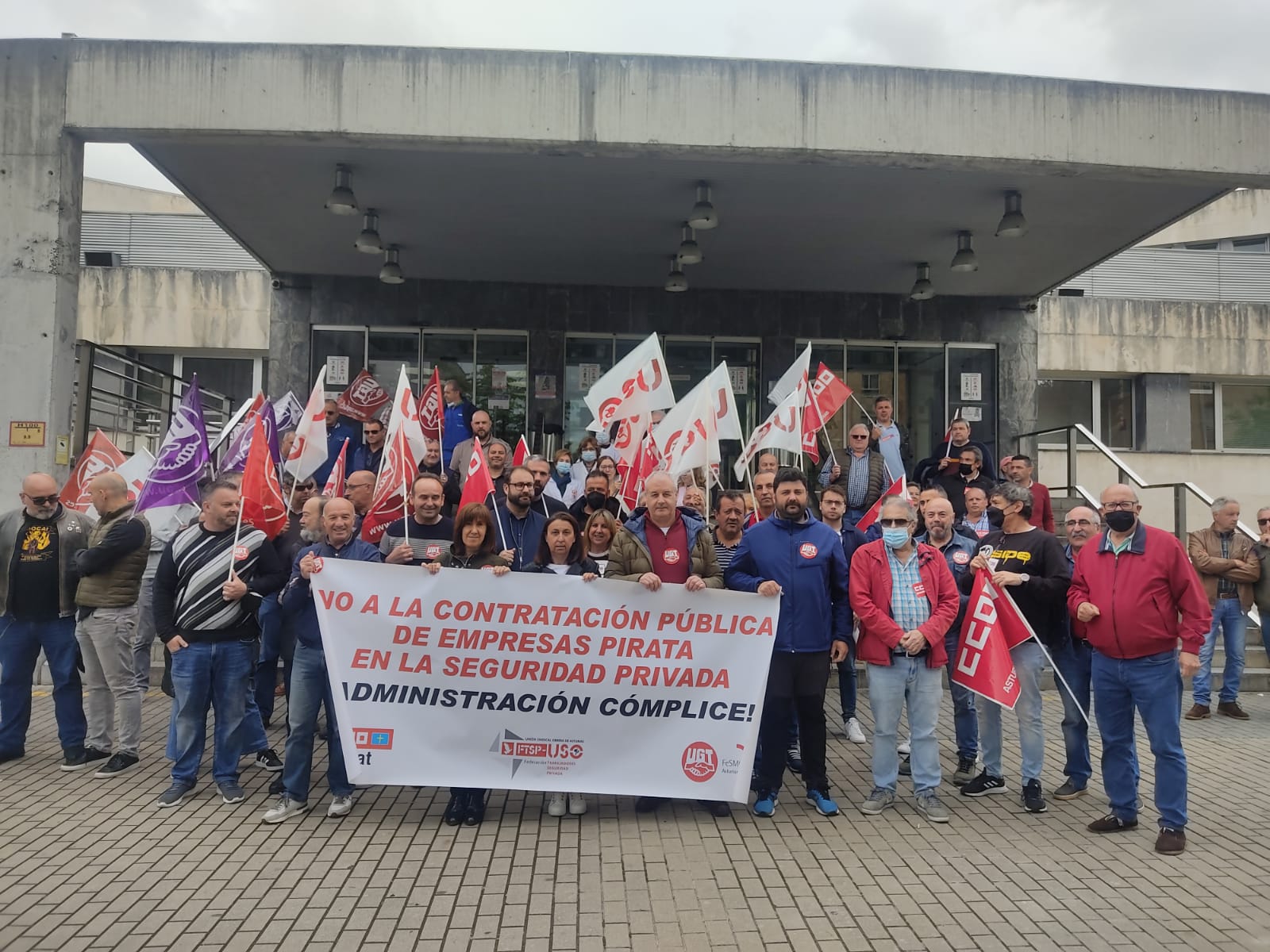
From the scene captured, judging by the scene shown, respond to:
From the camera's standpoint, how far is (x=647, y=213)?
38.1 ft

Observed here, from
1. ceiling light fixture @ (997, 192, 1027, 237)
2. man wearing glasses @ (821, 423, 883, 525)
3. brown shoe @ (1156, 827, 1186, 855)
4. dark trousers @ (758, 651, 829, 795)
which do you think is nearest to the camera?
brown shoe @ (1156, 827, 1186, 855)

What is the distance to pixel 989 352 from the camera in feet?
51.2

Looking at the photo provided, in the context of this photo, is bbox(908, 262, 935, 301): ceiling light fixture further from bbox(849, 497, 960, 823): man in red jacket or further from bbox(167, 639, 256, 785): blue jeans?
bbox(167, 639, 256, 785): blue jeans

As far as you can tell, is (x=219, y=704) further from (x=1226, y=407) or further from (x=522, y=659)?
(x=1226, y=407)

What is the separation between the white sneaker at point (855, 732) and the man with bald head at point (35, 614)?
5.63 meters

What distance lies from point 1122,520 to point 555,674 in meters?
3.49

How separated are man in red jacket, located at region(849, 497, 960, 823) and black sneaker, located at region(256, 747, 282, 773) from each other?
13.2 ft

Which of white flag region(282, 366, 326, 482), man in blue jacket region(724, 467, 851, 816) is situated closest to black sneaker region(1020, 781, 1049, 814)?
man in blue jacket region(724, 467, 851, 816)

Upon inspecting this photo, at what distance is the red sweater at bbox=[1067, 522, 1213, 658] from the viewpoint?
5098 mm

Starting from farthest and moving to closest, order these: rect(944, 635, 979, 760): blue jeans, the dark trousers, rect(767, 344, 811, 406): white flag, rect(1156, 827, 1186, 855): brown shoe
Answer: rect(767, 344, 811, 406): white flag → rect(944, 635, 979, 760): blue jeans → the dark trousers → rect(1156, 827, 1186, 855): brown shoe

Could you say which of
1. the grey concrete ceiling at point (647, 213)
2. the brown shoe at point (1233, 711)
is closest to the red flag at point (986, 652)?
the brown shoe at point (1233, 711)

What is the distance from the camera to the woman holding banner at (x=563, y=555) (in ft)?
18.9

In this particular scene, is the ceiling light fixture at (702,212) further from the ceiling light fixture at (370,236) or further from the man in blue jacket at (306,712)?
the man in blue jacket at (306,712)

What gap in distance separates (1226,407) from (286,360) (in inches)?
888
